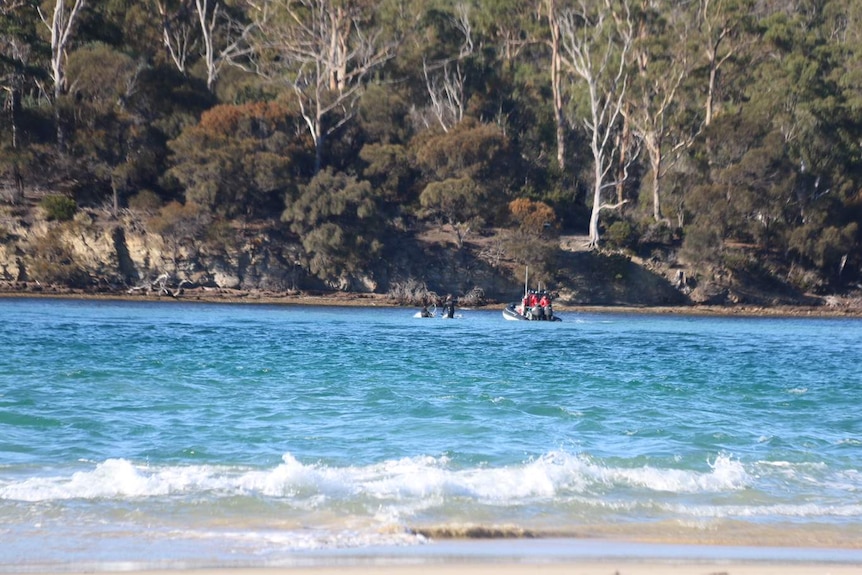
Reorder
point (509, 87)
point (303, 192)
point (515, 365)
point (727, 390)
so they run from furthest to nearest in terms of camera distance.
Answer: point (509, 87) → point (303, 192) → point (515, 365) → point (727, 390)

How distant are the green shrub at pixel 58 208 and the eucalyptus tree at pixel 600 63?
27.3 m

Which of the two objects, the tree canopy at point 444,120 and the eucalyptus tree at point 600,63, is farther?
the eucalyptus tree at point 600,63

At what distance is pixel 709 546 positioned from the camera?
8602 mm

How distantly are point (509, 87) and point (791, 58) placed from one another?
56.6 feet

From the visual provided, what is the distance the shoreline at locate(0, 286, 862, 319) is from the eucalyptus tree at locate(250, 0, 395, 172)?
9.53 meters

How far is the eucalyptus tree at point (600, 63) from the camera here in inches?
2192

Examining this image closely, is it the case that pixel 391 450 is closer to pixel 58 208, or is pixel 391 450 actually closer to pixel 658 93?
pixel 58 208

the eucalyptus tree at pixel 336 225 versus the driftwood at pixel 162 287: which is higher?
the eucalyptus tree at pixel 336 225

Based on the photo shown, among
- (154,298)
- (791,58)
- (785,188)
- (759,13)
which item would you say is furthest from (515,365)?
(759,13)

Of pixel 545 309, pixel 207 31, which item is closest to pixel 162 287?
pixel 545 309

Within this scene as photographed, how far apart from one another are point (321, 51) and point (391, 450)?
5200cm

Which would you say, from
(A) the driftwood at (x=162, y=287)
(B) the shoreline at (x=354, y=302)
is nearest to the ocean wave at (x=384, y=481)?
(B) the shoreline at (x=354, y=302)

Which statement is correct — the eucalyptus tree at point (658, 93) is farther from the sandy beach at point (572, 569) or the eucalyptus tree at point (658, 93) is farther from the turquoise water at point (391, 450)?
the sandy beach at point (572, 569)

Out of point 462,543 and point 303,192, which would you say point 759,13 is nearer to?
point 303,192
